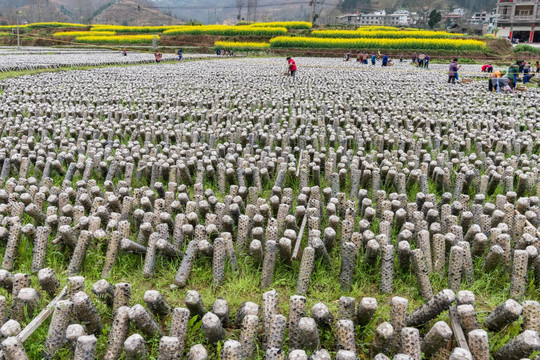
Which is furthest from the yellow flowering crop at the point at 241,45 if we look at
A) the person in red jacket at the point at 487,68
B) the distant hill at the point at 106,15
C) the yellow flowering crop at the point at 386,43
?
the distant hill at the point at 106,15

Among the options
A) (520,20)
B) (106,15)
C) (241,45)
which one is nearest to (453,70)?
(241,45)

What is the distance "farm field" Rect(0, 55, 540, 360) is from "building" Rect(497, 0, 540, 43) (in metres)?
59.4

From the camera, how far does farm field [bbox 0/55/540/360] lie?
2512mm

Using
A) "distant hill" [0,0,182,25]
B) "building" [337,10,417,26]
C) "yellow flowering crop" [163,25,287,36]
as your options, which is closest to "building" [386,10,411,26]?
"building" [337,10,417,26]

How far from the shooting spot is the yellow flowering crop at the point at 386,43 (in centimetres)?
3328

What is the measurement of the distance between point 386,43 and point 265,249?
34.5m

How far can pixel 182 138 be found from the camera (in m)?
7.20

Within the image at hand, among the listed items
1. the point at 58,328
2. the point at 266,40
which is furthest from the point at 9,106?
the point at 266,40

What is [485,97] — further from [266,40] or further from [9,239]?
[266,40]

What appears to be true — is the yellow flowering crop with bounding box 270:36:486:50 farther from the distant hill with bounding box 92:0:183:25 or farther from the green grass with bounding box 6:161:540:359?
the distant hill with bounding box 92:0:183:25

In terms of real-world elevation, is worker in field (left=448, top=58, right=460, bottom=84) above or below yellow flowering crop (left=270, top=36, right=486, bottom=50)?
below

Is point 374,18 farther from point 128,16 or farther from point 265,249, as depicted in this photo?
point 265,249

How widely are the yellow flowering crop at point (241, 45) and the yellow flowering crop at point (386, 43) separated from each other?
1.94 metres

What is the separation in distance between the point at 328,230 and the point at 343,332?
1155mm
